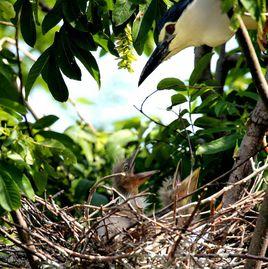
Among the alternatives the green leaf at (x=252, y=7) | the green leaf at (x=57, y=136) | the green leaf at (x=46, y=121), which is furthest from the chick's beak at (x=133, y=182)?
the green leaf at (x=252, y=7)

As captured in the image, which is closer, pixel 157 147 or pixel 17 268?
pixel 17 268

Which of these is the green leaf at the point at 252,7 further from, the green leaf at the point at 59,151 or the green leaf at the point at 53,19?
the green leaf at the point at 59,151

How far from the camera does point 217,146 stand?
411 cm

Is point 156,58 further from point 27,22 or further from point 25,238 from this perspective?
point 25,238

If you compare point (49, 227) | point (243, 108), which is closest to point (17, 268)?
point (49, 227)

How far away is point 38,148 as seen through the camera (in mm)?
3863

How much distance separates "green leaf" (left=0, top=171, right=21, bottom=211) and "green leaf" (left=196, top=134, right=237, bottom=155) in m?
0.93

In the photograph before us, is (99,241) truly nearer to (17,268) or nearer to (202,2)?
(17,268)

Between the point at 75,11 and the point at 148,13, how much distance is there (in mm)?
298

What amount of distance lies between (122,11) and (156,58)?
52cm

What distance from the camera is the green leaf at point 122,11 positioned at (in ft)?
12.2

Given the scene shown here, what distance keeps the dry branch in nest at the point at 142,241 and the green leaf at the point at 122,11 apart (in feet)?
2.42

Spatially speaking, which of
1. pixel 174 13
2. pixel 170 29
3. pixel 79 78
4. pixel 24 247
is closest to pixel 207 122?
pixel 170 29

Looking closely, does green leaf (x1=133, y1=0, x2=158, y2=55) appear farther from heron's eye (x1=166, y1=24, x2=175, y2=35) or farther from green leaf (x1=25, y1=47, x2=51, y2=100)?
green leaf (x1=25, y1=47, x2=51, y2=100)
